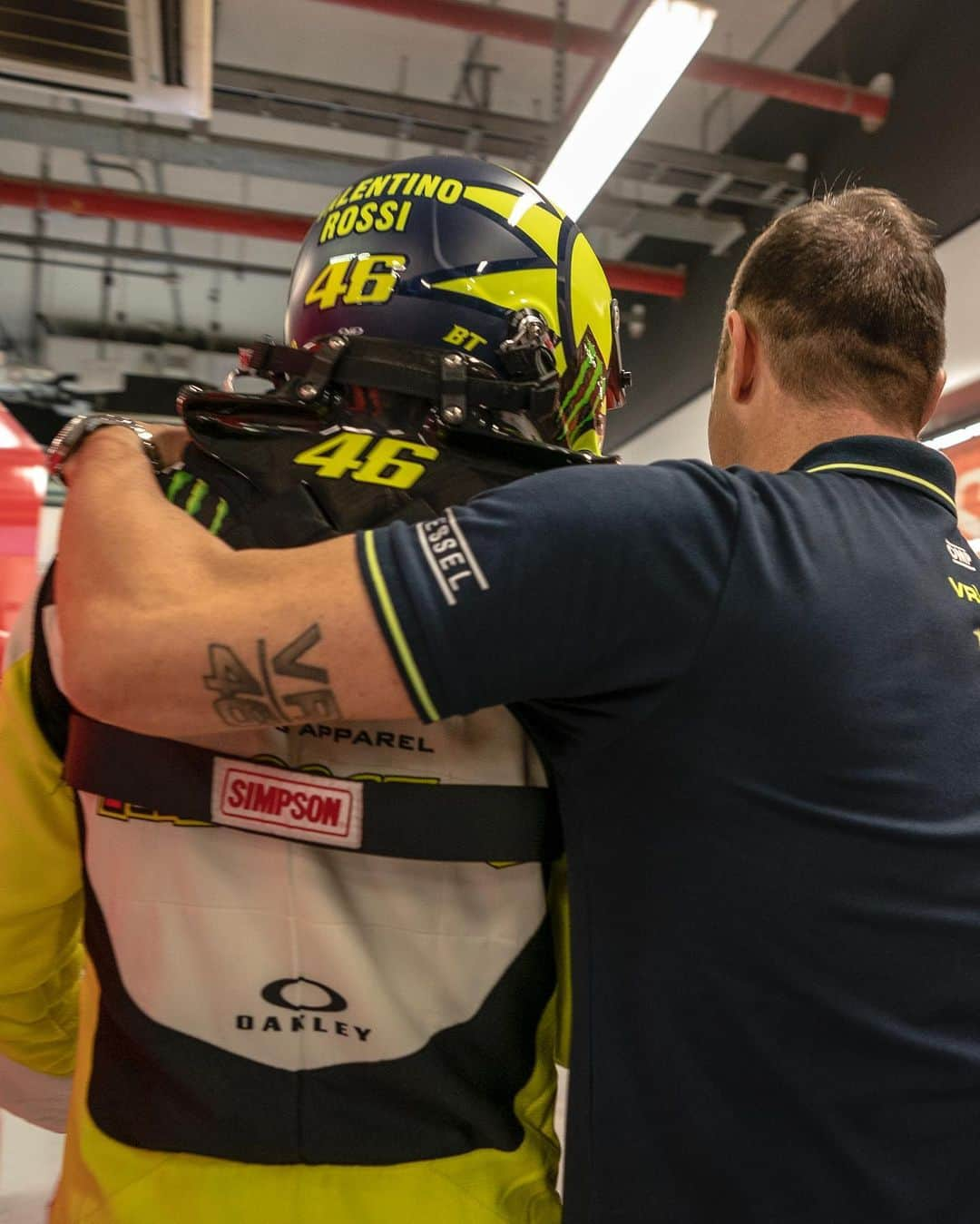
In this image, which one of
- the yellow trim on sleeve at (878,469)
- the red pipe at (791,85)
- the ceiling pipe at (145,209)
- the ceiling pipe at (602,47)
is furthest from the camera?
the ceiling pipe at (145,209)

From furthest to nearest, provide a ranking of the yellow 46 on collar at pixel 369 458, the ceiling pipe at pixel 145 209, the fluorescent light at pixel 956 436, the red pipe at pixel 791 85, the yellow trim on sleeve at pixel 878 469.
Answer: the ceiling pipe at pixel 145 209, the red pipe at pixel 791 85, the fluorescent light at pixel 956 436, the yellow trim on sleeve at pixel 878 469, the yellow 46 on collar at pixel 369 458

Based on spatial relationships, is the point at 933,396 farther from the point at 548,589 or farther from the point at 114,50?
the point at 114,50

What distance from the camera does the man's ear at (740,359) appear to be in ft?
4.13

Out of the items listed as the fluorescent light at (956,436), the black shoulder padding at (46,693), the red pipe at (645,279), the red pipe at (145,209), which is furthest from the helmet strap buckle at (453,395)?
the red pipe at (645,279)

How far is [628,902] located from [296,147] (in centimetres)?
545

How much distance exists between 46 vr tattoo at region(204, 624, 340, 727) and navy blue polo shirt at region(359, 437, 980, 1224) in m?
0.19

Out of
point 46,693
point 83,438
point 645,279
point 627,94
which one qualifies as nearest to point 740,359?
point 83,438

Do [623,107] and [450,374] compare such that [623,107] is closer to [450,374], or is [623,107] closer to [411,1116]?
[450,374]

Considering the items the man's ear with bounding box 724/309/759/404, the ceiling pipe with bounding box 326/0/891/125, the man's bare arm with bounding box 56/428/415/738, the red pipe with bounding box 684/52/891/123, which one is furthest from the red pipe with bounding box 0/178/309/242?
the man's bare arm with bounding box 56/428/415/738

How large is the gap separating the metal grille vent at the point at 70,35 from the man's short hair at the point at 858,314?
2.64 meters

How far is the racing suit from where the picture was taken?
0.86 metres

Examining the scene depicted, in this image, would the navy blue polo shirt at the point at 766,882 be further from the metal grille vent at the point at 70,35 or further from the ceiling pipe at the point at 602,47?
the ceiling pipe at the point at 602,47

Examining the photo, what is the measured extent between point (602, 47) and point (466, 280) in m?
4.09

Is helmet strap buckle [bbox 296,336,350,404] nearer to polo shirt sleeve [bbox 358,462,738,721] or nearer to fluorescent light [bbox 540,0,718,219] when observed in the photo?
polo shirt sleeve [bbox 358,462,738,721]
